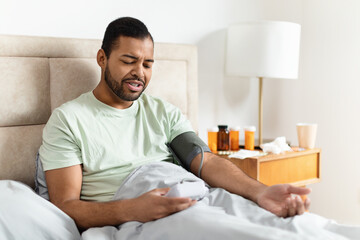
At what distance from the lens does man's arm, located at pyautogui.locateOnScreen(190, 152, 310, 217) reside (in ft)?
4.27

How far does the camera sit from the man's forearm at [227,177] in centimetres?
152

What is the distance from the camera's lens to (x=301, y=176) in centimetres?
239

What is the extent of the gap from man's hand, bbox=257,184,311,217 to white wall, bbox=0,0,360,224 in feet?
4.16

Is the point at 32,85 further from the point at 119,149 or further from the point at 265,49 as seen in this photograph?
the point at 265,49

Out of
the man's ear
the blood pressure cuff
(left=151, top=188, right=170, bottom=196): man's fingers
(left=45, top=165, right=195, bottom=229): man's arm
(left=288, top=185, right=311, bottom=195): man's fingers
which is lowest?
(left=45, top=165, right=195, bottom=229): man's arm

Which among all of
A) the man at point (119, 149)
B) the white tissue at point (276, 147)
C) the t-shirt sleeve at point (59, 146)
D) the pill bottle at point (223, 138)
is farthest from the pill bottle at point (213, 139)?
the t-shirt sleeve at point (59, 146)

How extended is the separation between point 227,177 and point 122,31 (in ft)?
2.19

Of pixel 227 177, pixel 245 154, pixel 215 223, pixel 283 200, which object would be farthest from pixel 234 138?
pixel 215 223

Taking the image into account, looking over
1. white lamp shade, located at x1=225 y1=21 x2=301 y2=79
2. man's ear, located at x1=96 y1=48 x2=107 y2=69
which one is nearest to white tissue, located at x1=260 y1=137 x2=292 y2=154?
white lamp shade, located at x1=225 y1=21 x2=301 y2=79

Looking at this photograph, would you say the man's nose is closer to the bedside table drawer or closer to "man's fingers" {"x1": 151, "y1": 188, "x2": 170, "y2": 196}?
"man's fingers" {"x1": 151, "y1": 188, "x2": 170, "y2": 196}

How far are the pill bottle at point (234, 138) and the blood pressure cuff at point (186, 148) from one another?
600 mm

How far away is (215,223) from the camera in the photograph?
1154 millimetres

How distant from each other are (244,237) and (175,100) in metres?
1.21

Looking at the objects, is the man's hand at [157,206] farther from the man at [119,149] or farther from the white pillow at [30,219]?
the white pillow at [30,219]
